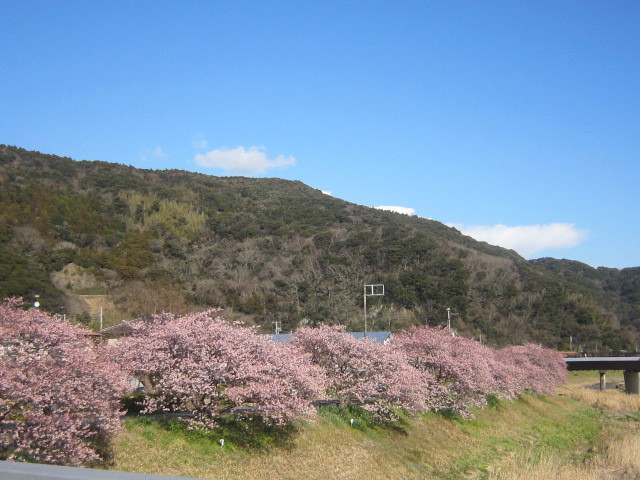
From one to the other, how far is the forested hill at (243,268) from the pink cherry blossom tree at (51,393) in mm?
36241

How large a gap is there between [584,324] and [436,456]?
208 feet

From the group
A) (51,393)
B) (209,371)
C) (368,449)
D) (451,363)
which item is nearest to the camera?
(51,393)

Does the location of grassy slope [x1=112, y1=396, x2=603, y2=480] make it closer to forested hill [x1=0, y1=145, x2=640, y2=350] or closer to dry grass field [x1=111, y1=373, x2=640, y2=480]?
dry grass field [x1=111, y1=373, x2=640, y2=480]

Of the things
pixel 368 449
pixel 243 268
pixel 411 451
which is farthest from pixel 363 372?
pixel 243 268

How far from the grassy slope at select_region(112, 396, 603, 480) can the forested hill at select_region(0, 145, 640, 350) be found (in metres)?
28.9

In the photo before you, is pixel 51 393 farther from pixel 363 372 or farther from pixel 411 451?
pixel 411 451

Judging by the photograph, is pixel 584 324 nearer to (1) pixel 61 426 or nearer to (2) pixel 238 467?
(2) pixel 238 467

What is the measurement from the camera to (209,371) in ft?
49.3

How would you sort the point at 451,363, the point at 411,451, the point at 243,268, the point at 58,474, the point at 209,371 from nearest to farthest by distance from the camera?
1. the point at 58,474
2. the point at 209,371
3. the point at 411,451
4. the point at 451,363
5. the point at 243,268

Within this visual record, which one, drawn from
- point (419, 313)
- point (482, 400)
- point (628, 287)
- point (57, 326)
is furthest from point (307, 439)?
point (628, 287)

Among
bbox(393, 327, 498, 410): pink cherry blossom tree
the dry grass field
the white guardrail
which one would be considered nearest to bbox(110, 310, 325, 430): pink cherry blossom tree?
the dry grass field

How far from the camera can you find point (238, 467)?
13.7 m

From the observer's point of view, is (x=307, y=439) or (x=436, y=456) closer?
(x=307, y=439)

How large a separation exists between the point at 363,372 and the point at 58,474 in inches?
735
